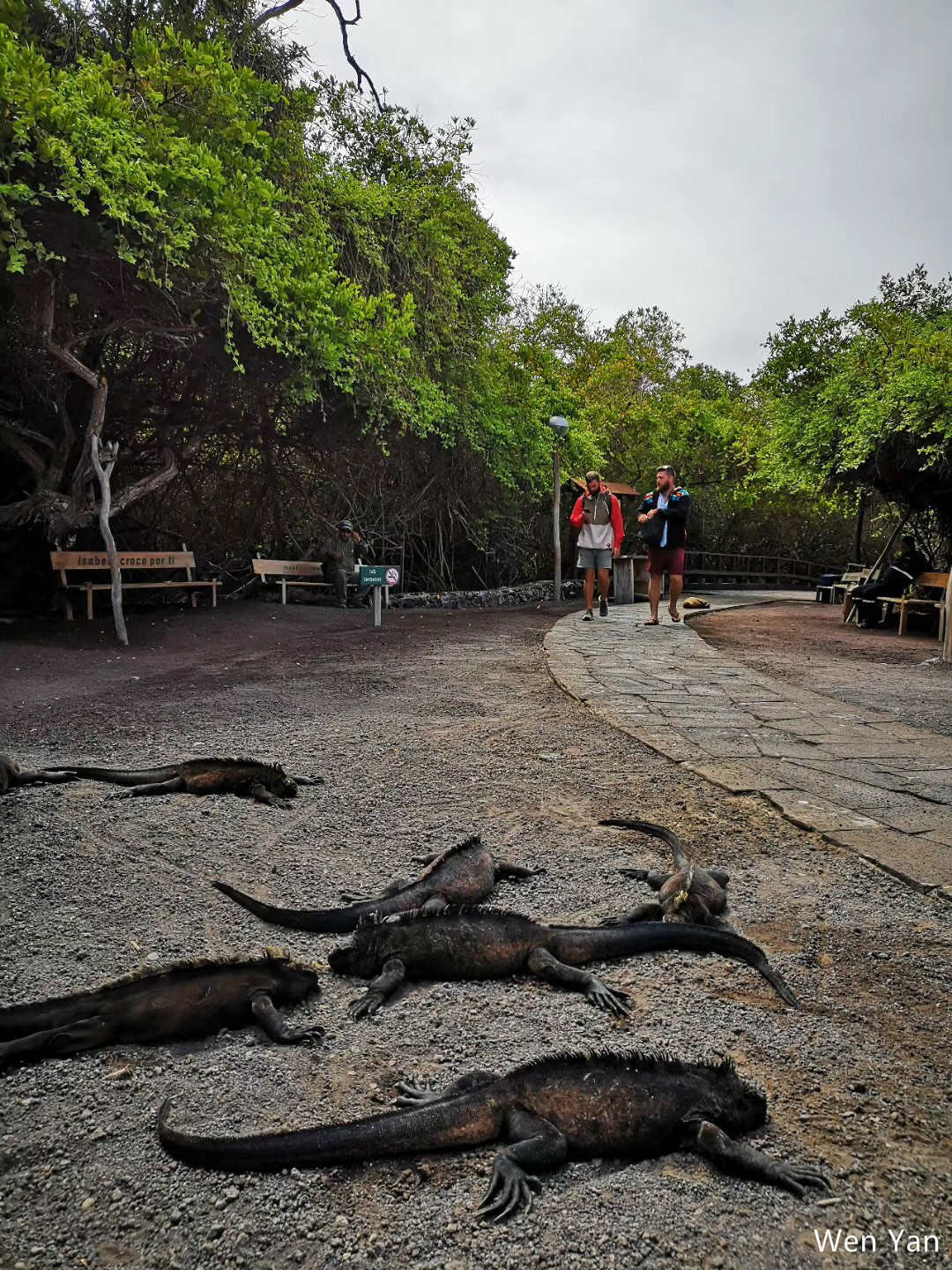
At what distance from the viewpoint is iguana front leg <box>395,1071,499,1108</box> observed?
1.79 m

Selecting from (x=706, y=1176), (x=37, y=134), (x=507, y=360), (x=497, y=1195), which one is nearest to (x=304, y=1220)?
(x=497, y=1195)

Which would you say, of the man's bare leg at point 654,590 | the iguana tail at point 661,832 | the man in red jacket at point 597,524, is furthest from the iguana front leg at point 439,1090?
the man in red jacket at point 597,524

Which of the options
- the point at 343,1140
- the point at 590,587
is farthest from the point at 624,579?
the point at 343,1140

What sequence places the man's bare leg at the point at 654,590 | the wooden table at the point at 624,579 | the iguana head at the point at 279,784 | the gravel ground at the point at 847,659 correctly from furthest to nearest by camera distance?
the wooden table at the point at 624,579
the man's bare leg at the point at 654,590
the gravel ground at the point at 847,659
the iguana head at the point at 279,784

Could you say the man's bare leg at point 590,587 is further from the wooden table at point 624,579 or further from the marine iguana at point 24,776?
the marine iguana at point 24,776

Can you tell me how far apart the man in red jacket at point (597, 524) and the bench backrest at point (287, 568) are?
17.6ft

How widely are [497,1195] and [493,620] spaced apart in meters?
11.6

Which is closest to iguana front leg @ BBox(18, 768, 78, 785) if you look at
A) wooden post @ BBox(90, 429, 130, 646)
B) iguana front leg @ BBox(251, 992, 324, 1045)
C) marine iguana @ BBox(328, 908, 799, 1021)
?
marine iguana @ BBox(328, 908, 799, 1021)

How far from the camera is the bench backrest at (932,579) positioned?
1194 centimetres

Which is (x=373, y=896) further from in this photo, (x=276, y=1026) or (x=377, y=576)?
(x=377, y=576)

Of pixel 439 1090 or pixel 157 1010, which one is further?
pixel 157 1010

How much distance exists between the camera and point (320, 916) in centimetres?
271

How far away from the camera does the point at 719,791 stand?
13.7ft

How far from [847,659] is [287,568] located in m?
9.21
